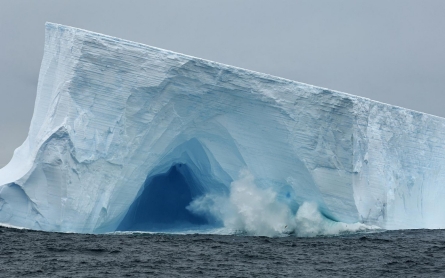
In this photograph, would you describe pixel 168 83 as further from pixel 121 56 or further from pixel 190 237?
pixel 190 237

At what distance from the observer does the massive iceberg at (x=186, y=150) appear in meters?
11.7

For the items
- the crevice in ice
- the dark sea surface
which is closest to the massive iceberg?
the crevice in ice

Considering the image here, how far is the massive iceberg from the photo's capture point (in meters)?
11.7

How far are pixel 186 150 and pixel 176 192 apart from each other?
1.07 m

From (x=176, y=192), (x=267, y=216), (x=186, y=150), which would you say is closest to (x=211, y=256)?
(x=267, y=216)

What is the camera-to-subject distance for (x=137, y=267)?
360 inches

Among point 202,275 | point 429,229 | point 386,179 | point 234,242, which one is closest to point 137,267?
point 202,275

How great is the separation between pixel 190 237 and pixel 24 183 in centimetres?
322

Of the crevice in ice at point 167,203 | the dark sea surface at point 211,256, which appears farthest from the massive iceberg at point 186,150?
the dark sea surface at point 211,256

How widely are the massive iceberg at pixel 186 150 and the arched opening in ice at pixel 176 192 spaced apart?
0.02 m

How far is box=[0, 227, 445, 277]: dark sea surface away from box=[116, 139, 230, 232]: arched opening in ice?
0.63 meters

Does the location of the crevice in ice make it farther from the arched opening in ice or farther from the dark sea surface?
the dark sea surface

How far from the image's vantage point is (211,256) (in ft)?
34.0

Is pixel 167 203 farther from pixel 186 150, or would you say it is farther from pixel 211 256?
pixel 211 256
